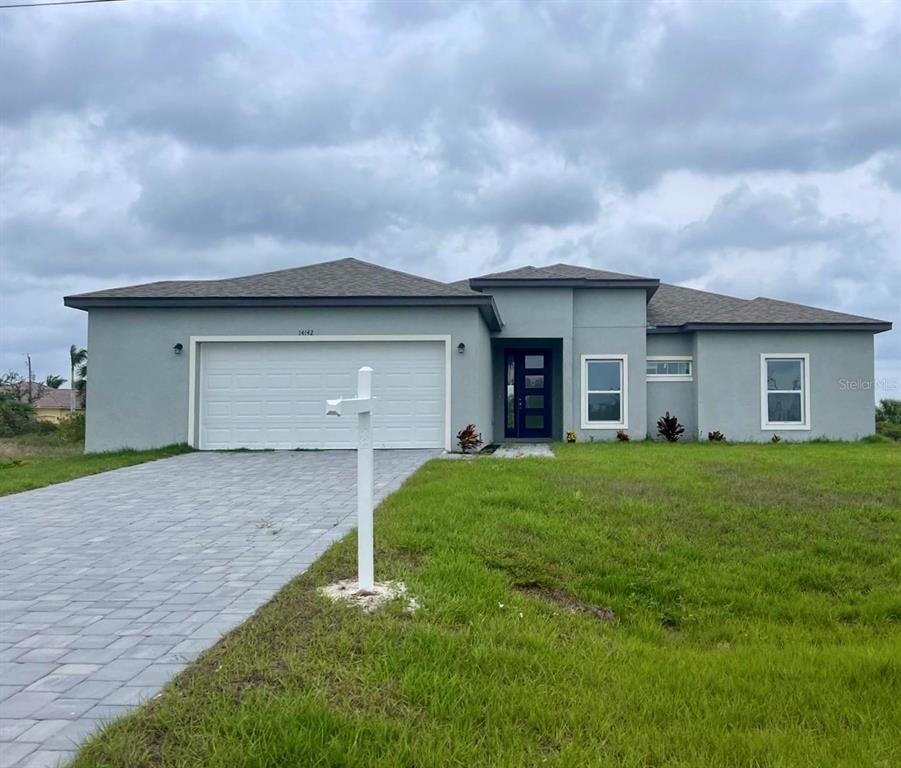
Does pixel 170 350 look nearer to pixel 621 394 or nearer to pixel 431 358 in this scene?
pixel 431 358

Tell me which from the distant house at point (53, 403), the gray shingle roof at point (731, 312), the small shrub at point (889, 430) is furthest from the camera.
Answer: the distant house at point (53, 403)

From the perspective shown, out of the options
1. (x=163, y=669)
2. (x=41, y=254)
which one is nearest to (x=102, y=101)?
(x=41, y=254)

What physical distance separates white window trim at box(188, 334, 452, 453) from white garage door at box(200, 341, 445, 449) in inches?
3.9

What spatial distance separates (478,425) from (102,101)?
978 cm

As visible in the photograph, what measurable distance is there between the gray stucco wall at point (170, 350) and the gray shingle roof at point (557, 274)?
130 inches

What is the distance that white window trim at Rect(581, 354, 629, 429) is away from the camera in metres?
17.7

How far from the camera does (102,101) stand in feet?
47.9

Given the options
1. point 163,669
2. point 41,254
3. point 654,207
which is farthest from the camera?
point 41,254

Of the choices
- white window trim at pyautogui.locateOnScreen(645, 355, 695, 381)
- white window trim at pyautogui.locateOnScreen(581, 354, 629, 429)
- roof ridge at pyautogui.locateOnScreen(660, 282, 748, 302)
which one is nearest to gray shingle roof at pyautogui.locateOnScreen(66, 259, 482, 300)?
white window trim at pyautogui.locateOnScreen(581, 354, 629, 429)

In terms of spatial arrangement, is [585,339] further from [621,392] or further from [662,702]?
[662,702]

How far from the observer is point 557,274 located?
18.4 meters

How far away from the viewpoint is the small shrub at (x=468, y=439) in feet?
47.0

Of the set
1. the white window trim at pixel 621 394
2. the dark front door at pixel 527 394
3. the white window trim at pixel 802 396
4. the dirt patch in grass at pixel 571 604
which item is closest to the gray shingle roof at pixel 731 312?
the white window trim at pixel 802 396

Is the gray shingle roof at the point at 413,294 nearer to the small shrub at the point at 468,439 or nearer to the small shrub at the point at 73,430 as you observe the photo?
the small shrub at the point at 468,439
